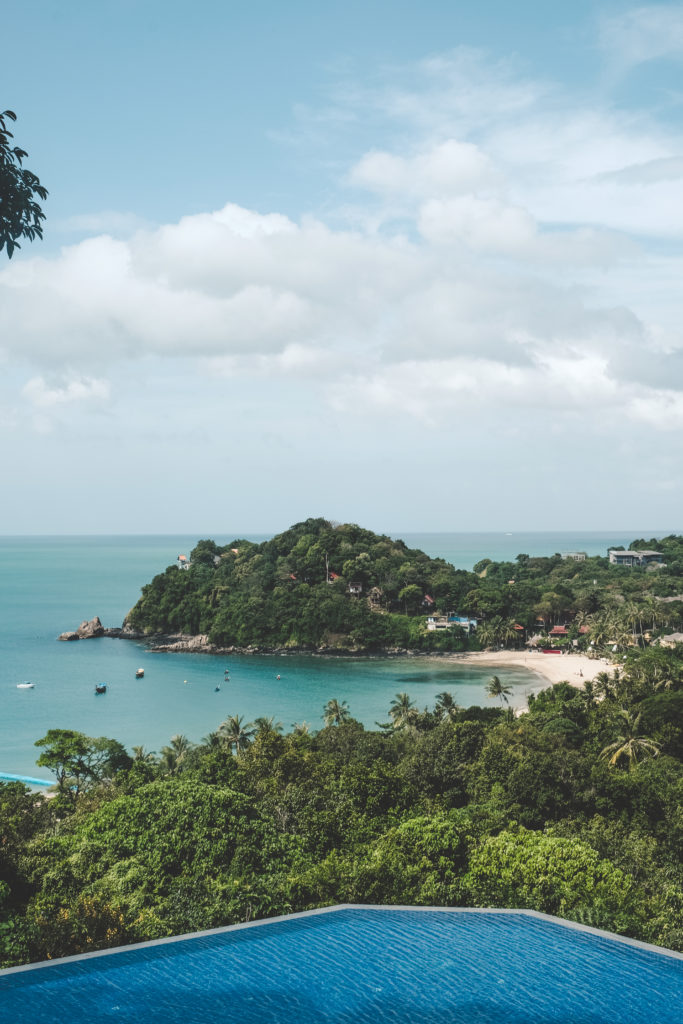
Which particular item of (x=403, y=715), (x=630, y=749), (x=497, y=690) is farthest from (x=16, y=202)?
(x=497, y=690)

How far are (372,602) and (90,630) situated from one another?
83.8ft

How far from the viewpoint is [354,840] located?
1295cm

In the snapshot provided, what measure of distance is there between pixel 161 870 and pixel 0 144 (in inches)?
407

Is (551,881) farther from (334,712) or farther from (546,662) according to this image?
(546,662)

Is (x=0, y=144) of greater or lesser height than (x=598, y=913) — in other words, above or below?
above

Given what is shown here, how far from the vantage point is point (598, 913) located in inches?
327

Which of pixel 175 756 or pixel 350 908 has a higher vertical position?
pixel 350 908

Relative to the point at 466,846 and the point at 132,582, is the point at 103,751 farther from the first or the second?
the point at 132,582

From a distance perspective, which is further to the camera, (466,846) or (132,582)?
(132,582)

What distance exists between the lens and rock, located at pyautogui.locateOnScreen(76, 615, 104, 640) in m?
64.7

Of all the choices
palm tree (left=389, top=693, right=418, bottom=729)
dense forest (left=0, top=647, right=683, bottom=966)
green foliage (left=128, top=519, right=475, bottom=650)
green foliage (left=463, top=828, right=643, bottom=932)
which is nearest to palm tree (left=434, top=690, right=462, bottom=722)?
palm tree (left=389, top=693, right=418, bottom=729)

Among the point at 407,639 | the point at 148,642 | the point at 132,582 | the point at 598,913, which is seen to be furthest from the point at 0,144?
the point at 132,582

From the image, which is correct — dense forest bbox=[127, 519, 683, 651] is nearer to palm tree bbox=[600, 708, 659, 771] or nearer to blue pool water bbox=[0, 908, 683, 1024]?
palm tree bbox=[600, 708, 659, 771]

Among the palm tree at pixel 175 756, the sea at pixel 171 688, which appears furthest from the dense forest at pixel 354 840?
the sea at pixel 171 688
